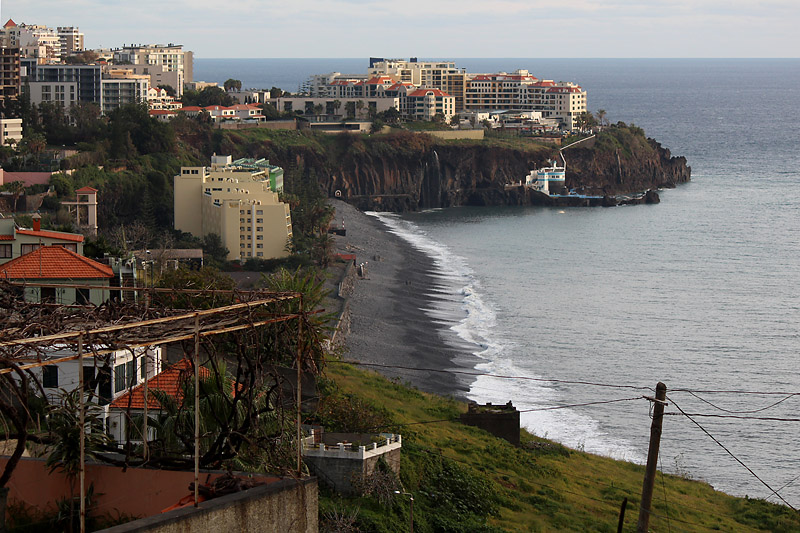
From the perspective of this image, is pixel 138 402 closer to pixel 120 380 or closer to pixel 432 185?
pixel 120 380

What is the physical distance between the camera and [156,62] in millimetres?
189250

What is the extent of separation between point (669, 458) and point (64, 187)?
52.5 metres

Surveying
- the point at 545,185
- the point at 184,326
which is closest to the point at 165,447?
the point at 184,326

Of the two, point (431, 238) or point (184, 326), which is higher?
point (184, 326)

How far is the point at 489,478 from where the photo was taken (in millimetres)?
27328

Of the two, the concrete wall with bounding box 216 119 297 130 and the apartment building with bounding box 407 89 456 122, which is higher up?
the apartment building with bounding box 407 89 456 122

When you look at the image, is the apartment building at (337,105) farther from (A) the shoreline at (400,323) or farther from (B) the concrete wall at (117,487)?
(B) the concrete wall at (117,487)

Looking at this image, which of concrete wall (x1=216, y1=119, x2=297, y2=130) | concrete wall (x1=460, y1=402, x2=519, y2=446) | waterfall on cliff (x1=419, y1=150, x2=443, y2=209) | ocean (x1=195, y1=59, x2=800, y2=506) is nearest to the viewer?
concrete wall (x1=460, y1=402, x2=519, y2=446)

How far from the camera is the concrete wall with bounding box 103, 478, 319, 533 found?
11.5 metres

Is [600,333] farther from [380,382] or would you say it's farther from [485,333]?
[380,382]

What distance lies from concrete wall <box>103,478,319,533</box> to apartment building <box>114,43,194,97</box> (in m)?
140

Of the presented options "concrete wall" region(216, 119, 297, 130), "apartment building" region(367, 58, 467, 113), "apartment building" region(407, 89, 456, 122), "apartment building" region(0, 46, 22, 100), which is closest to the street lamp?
"concrete wall" region(216, 119, 297, 130)

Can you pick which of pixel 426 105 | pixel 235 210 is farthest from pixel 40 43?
pixel 235 210

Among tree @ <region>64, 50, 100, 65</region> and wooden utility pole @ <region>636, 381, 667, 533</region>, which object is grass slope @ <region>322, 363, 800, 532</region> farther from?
tree @ <region>64, 50, 100, 65</region>
